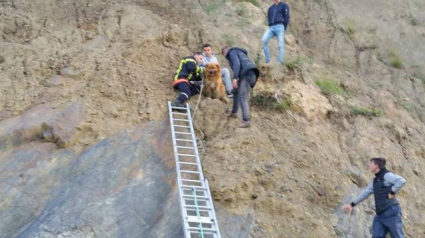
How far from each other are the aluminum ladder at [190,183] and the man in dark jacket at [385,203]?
2750mm

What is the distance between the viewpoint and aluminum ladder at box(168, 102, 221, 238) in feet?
31.6

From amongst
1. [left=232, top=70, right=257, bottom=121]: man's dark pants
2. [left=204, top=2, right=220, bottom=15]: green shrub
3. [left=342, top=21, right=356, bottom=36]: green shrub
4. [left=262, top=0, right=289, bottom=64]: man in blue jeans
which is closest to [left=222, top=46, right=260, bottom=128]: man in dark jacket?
[left=232, top=70, right=257, bottom=121]: man's dark pants

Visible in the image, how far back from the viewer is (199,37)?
48.5 ft

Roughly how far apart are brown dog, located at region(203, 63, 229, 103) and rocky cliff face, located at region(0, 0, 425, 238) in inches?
9.2

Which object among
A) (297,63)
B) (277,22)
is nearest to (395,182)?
(297,63)

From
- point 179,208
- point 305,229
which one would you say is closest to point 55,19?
point 179,208

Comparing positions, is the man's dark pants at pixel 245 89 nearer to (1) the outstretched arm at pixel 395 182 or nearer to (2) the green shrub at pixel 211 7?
(1) the outstretched arm at pixel 395 182

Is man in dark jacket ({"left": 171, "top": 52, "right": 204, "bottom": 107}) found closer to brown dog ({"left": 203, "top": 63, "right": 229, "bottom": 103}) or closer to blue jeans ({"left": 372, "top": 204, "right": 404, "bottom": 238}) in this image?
brown dog ({"left": 203, "top": 63, "right": 229, "bottom": 103})

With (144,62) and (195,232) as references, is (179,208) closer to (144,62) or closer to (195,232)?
(195,232)

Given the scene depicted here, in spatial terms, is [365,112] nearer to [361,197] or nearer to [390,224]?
[361,197]

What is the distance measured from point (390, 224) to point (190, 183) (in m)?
3.42

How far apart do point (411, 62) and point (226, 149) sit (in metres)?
8.28

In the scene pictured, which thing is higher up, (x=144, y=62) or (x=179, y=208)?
(x=144, y=62)

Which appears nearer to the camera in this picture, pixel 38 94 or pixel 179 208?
pixel 179 208
